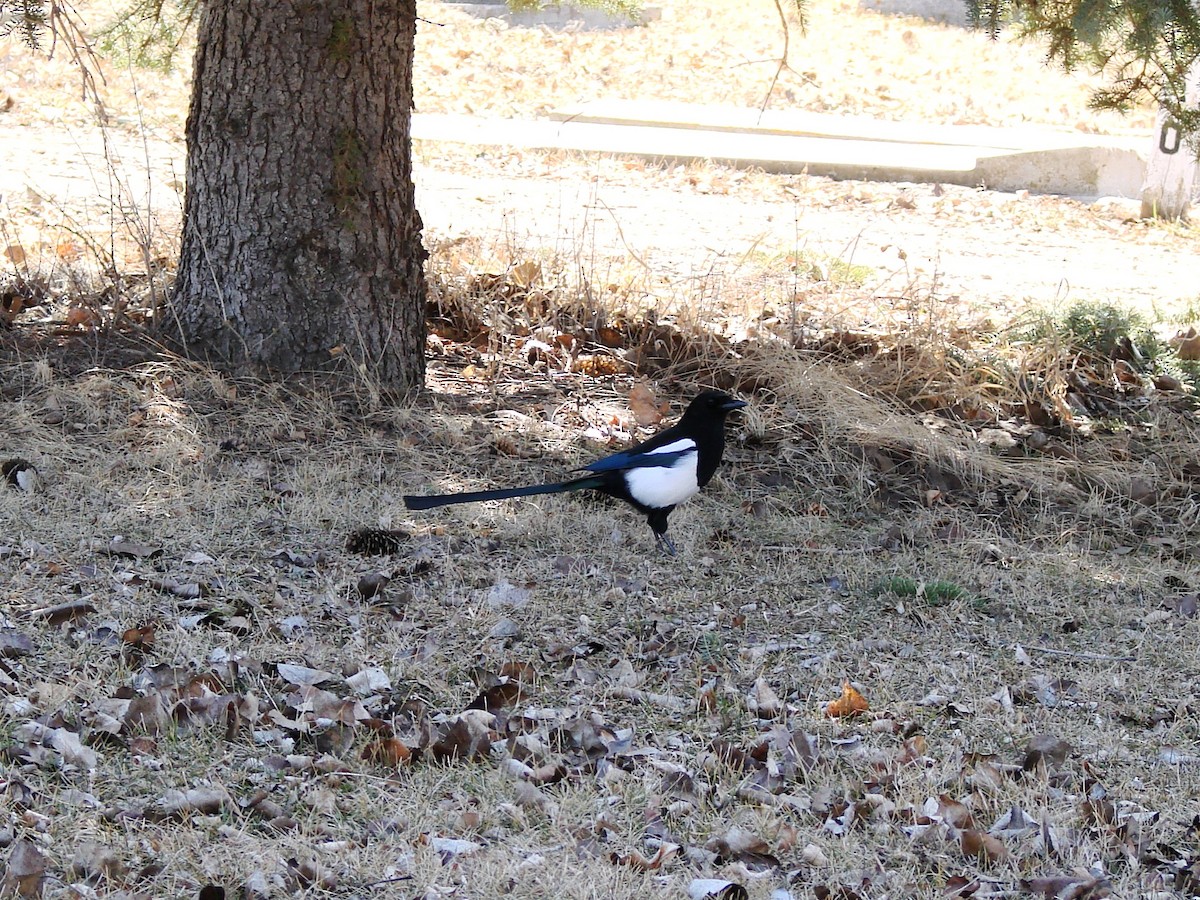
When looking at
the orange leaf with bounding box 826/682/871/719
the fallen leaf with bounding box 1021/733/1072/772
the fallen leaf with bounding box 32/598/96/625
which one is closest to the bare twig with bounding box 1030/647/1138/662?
the fallen leaf with bounding box 1021/733/1072/772

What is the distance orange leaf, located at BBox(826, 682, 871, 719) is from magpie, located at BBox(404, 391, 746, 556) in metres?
1.17

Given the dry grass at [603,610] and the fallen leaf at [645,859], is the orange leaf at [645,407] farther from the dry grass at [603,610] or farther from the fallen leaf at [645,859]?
the fallen leaf at [645,859]

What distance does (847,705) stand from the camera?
3516mm

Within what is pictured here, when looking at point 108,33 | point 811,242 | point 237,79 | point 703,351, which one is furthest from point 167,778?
point 811,242

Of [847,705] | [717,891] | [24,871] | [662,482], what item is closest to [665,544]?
[662,482]

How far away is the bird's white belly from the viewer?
14.7 ft

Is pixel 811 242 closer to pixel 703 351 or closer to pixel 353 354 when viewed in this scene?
pixel 703 351

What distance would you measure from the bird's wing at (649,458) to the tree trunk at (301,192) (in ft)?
5.01

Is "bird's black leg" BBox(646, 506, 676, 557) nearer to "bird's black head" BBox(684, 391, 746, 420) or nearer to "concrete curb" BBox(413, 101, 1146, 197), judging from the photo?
"bird's black head" BBox(684, 391, 746, 420)

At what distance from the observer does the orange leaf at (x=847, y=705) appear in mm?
3496

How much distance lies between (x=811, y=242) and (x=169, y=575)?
19.3 feet


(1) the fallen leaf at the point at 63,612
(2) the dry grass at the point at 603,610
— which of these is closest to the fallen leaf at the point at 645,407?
(2) the dry grass at the point at 603,610

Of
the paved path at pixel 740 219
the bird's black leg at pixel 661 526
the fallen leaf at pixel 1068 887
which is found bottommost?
the fallen leaf at pixel 1068 887

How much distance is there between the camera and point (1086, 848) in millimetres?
2861
